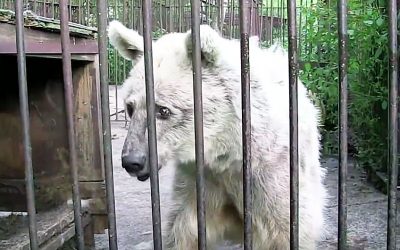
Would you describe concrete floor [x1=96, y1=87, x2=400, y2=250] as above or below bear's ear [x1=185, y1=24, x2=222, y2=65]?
below

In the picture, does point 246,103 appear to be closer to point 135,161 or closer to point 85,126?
point 135,161

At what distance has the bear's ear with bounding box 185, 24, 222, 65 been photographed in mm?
2605

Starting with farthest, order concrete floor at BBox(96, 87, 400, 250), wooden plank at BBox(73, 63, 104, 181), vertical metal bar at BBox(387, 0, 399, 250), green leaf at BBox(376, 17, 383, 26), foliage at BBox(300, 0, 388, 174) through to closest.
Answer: foliage at BBox(300, 0, 388, 174)
green leaf at BBox(376, 17, 383, 26)
concrete floor at BBox(96, 87, 400, 250)
wooden plank at BBox(73, 63, 104, 181)
vertical metal bar at BBox(387, 0, 399, 250)

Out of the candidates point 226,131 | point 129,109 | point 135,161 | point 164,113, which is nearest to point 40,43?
point 129,109

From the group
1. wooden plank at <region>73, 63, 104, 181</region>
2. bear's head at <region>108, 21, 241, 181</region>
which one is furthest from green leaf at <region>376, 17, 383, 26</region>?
wooden plank at <region>73, 63, 104, 181</region>

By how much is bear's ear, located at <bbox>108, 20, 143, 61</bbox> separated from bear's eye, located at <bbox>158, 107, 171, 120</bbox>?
1.36 feet

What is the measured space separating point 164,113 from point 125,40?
509mm

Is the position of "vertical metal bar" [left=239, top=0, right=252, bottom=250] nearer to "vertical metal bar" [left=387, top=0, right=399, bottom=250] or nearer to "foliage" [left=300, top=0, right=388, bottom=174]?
"vertical metal bar" [left=387, top=0, right=399, bottom=250]

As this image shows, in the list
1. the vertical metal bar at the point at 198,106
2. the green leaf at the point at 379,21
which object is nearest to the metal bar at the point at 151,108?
the vertical metal bar at the point at 198,106

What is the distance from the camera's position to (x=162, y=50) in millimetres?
2977

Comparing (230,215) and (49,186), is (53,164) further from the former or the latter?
(230,215)

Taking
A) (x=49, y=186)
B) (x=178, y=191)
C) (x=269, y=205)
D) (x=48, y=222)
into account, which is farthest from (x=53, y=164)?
(x=269, y=205)

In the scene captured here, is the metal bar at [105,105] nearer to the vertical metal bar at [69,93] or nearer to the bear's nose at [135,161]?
the vertical metal bar at [69,93]

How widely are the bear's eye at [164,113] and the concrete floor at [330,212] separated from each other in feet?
2.02
